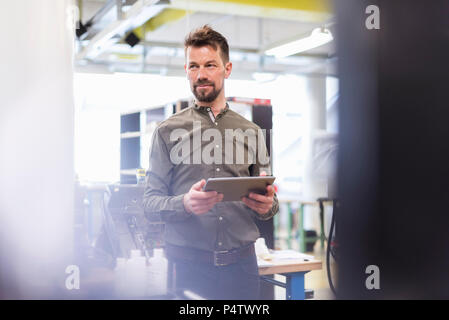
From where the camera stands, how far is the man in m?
1.70

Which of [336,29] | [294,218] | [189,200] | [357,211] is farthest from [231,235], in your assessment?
[294,218]

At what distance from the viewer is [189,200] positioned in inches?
59.6

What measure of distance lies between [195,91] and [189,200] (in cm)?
48

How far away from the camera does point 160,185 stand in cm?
169

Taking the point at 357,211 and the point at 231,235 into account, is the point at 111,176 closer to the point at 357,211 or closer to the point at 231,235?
the point at 231,235

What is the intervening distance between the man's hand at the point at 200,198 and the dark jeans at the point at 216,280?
0.28 m

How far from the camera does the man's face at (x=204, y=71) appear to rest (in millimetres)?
1742

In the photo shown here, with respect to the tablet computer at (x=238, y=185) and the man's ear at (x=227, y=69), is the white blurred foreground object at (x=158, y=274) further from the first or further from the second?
the man's ear at (x=227, y=69)

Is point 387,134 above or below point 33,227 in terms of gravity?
above

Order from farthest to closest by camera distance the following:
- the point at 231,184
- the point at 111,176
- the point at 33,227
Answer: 1. the point at 111,176
2. the point at 33,227
3. the point at 231,184

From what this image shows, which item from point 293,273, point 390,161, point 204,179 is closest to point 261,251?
point 293,273

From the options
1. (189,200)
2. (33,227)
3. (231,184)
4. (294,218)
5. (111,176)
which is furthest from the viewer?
(294,218)

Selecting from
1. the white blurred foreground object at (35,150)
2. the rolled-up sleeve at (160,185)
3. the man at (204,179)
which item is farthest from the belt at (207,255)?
the white blurred foreground object at (35,150)

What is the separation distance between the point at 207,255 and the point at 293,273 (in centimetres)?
50
